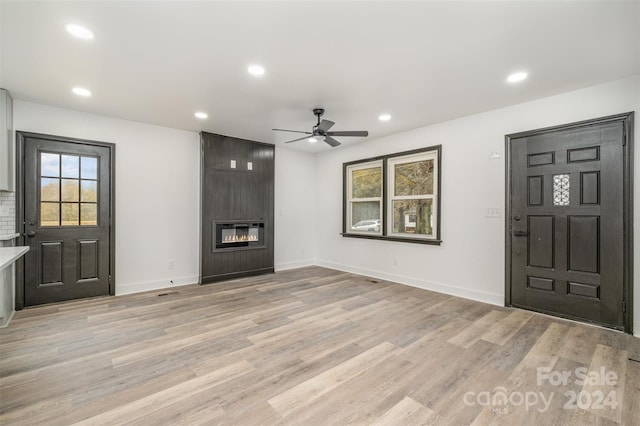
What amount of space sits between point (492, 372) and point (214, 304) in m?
3.21

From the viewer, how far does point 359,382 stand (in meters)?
2.12

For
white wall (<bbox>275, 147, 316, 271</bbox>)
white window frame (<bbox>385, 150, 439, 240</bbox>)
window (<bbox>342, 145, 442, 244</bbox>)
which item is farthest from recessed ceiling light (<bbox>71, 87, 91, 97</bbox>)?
white window frame (<bbox>385, 150, 439, 240</bbox>)

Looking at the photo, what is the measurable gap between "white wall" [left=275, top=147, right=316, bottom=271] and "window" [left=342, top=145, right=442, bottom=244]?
38.6 inches

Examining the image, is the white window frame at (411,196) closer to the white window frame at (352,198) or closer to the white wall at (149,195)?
the white window frame at (352,198)

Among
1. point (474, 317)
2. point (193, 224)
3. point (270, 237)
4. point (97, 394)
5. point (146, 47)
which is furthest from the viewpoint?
point (270, 237)

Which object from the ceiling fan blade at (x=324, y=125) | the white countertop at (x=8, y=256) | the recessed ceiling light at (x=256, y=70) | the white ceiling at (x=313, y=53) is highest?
the white ceiling at (x=313, y=53)

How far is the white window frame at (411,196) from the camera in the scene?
464 centimetres

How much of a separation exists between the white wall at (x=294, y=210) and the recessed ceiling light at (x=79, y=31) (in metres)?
3.95

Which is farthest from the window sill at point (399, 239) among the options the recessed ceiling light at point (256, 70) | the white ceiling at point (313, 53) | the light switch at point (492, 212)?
the recessed ceiling light at point (256, 70)

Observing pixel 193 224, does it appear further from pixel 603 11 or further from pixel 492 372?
pixel 603 11

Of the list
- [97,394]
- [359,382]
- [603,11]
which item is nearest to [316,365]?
[359,382]

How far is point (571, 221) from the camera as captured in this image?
11.0ft

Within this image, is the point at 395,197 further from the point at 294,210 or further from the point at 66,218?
the point at 66,218

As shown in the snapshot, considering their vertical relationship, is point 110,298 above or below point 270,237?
below
